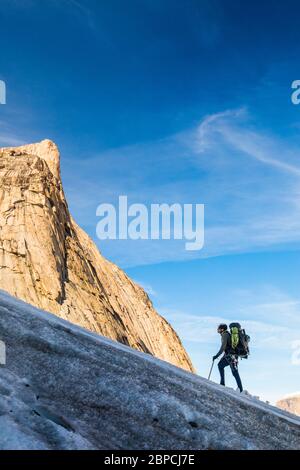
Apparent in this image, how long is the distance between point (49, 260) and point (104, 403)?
42.7 metres

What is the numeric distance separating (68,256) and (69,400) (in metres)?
47.2

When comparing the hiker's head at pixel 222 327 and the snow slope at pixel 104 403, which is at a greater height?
the hiker's head at pixel 222 327

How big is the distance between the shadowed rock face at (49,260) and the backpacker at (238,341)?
32701 millimetres

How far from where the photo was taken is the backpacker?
55.0 ft

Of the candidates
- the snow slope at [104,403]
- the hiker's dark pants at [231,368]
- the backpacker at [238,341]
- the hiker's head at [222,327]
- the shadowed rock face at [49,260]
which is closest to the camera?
the snow slope at [104,403]

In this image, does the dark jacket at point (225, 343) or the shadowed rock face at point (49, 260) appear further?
the shadowed rock face at point (49, 260)

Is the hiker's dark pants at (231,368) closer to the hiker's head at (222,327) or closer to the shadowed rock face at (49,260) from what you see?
the hiker's head at (222,327)

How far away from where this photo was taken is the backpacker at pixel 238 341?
16.8 metres

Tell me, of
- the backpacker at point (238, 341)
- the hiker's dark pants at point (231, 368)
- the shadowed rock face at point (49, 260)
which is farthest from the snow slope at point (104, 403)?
the shadowed rock face at point (49, 260)

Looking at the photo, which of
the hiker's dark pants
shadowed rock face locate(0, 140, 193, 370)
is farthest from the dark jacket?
shadowed rock face locate(0, 140, 193, 370)

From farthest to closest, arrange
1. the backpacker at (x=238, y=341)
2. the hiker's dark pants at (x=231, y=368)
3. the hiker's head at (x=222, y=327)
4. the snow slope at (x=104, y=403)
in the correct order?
the hiker's head at (x=222, y=327) < the backpacker at (x=238, y=341) < the hiker's dark pants at (x=231, y=368) < the snow slope at (x=104, y=403)

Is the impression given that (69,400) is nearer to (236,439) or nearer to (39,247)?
(236,439)

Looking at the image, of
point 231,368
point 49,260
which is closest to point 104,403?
point 231,368
